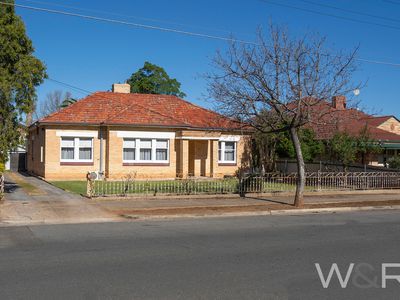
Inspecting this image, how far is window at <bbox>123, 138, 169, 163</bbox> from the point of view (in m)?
27.7

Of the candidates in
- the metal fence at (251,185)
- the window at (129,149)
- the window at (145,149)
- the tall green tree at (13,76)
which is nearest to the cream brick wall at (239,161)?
the window at (145,149)

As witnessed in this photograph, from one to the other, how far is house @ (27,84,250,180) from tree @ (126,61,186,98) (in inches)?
1137

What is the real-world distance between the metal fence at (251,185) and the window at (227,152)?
7015 millimetres

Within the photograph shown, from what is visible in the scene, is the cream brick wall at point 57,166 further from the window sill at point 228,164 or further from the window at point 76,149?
the window sill at point 228,164

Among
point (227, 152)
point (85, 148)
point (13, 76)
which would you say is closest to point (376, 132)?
point (227, 152)

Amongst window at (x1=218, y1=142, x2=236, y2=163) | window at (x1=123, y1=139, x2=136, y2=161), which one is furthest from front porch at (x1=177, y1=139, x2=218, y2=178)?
window at (x1=123, y1=139, x2=136, y2=161)

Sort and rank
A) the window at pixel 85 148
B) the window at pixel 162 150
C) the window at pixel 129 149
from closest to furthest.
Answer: the window at pixel 85 148 → the window at pixel 129 149 → the window at pixel 162 150

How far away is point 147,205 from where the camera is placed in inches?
683

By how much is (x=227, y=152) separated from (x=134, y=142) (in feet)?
19.6

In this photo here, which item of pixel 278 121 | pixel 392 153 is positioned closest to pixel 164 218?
pixel 278 121

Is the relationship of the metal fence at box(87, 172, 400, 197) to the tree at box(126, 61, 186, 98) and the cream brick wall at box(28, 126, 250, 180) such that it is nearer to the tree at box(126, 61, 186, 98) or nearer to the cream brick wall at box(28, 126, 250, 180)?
the cream brick wall at box(28, 126, 250, 180)

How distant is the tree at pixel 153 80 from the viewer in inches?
2351

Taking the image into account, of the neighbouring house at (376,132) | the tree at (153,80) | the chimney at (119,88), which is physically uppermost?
the tree at (153,80)

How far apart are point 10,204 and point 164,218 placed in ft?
17.6
